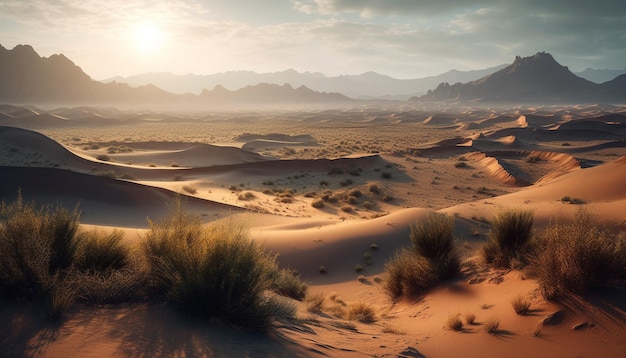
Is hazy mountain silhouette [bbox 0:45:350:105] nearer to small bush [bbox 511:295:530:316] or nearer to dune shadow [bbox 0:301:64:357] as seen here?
dune shadow [bbox 0:301:64:357]

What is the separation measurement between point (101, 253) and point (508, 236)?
7.89 m

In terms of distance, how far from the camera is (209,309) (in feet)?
17.0

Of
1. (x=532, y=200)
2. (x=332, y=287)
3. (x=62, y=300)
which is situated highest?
(x=62, y=300)

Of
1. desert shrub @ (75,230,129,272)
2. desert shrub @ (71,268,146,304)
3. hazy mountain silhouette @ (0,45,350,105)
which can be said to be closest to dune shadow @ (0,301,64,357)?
desert shrub @ (71,268,146,304)

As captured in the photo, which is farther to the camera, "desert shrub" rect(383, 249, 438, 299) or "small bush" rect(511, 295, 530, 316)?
"desert shrub" rect(383, 249, 438, 299)

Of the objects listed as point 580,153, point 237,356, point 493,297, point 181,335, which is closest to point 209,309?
point 181,335

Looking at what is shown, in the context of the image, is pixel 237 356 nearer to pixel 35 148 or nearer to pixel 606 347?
pixel 606 347

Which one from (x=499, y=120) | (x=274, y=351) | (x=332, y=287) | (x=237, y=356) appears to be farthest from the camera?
(x=499, y=120)

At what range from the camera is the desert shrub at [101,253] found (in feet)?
20.0

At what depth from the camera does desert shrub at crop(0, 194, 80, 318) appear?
4.93m

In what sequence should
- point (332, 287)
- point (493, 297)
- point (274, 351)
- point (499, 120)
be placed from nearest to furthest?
point (274, 351) < point (493, 297) < point (332, 287) < point (499, 120)

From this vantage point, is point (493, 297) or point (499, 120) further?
point (499, 120)

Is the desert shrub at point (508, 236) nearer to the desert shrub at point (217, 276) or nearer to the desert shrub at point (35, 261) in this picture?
the desert shrub at point (217, 276)

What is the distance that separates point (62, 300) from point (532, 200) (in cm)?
1903
